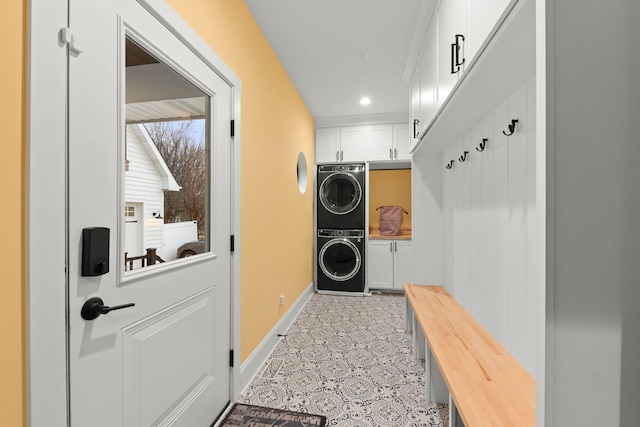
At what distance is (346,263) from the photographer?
4.11 m

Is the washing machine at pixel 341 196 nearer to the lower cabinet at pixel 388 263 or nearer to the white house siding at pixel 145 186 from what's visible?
the lower cabinet at pixel 388 263

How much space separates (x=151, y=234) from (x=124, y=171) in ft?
0.97

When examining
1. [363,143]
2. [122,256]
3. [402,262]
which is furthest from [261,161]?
[402,262]

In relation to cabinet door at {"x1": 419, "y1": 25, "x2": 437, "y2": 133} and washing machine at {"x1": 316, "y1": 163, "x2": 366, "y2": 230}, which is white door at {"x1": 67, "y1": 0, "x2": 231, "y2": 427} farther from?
washing machine at {"x1": 316, "y1": 163, "x2": 366, "y2": 230}

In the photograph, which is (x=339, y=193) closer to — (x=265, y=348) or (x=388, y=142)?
(x=388, y=142)

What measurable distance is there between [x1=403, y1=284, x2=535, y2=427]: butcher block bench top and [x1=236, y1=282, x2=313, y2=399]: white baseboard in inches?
46.8

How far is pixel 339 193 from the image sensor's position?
4.14 metres

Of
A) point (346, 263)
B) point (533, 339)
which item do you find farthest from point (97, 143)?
point (346, 263)

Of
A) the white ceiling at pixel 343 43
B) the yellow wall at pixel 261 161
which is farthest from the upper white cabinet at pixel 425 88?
the yellow wall at pixel 261 161

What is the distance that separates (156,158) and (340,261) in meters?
3.18

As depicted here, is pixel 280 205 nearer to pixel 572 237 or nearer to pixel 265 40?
pixel 265 40

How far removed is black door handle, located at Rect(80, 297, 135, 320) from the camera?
35.0 inches

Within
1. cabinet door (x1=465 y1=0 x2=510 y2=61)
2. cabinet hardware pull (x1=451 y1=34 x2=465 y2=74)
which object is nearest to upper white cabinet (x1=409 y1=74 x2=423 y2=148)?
cabinet hardware pull (x1=451 y1=34 x2=465 y2=74)

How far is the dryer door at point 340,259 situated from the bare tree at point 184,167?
2.74 meters
